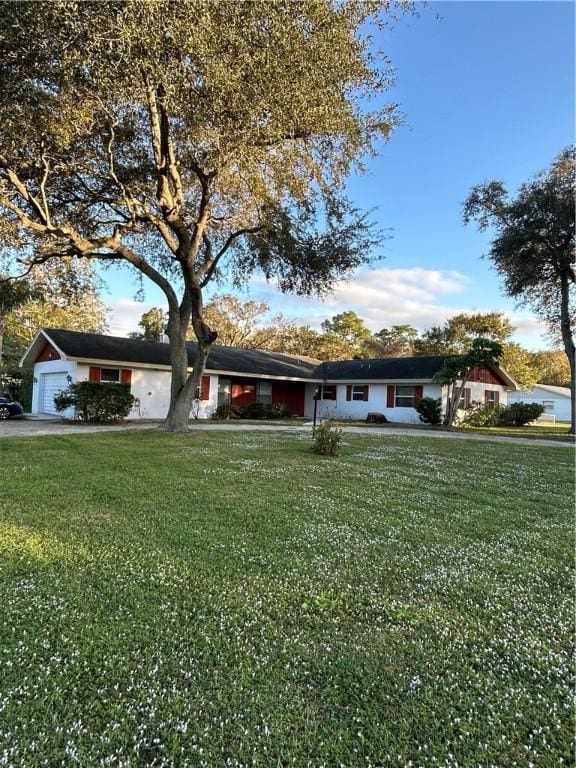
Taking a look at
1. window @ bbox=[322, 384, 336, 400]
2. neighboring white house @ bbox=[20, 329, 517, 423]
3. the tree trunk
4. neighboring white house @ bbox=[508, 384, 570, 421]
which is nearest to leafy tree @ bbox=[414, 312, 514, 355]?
neighboring white house @ bbox=[508, 384, 570, 421]

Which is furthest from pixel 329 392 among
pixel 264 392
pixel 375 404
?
pixel 264 392

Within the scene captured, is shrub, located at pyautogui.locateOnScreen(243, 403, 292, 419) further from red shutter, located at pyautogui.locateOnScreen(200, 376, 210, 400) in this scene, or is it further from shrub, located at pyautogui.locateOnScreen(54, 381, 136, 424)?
shrub, located at pyautogui.locateOnScreen(54, 381, 136, 424)

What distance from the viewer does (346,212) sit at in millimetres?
13547

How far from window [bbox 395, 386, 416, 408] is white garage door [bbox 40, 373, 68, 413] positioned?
630 inches

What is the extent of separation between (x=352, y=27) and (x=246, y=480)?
8.90 m

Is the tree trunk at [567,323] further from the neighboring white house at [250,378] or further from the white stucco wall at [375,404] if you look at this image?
the white stucco wall at [375,404]

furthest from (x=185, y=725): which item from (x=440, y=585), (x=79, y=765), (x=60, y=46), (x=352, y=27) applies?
(x=352, y=27)

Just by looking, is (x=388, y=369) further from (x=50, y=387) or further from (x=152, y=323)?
(x=152, y=323)

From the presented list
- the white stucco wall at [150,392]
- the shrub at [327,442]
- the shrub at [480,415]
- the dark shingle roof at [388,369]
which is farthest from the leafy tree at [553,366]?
the shrub at [327,442]

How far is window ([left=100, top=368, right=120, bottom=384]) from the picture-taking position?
60.7 ft

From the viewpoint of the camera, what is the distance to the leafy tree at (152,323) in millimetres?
42500

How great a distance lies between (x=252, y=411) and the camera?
22.8 metres

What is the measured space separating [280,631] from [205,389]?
761 inches

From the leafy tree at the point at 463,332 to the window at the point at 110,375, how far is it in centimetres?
2678
